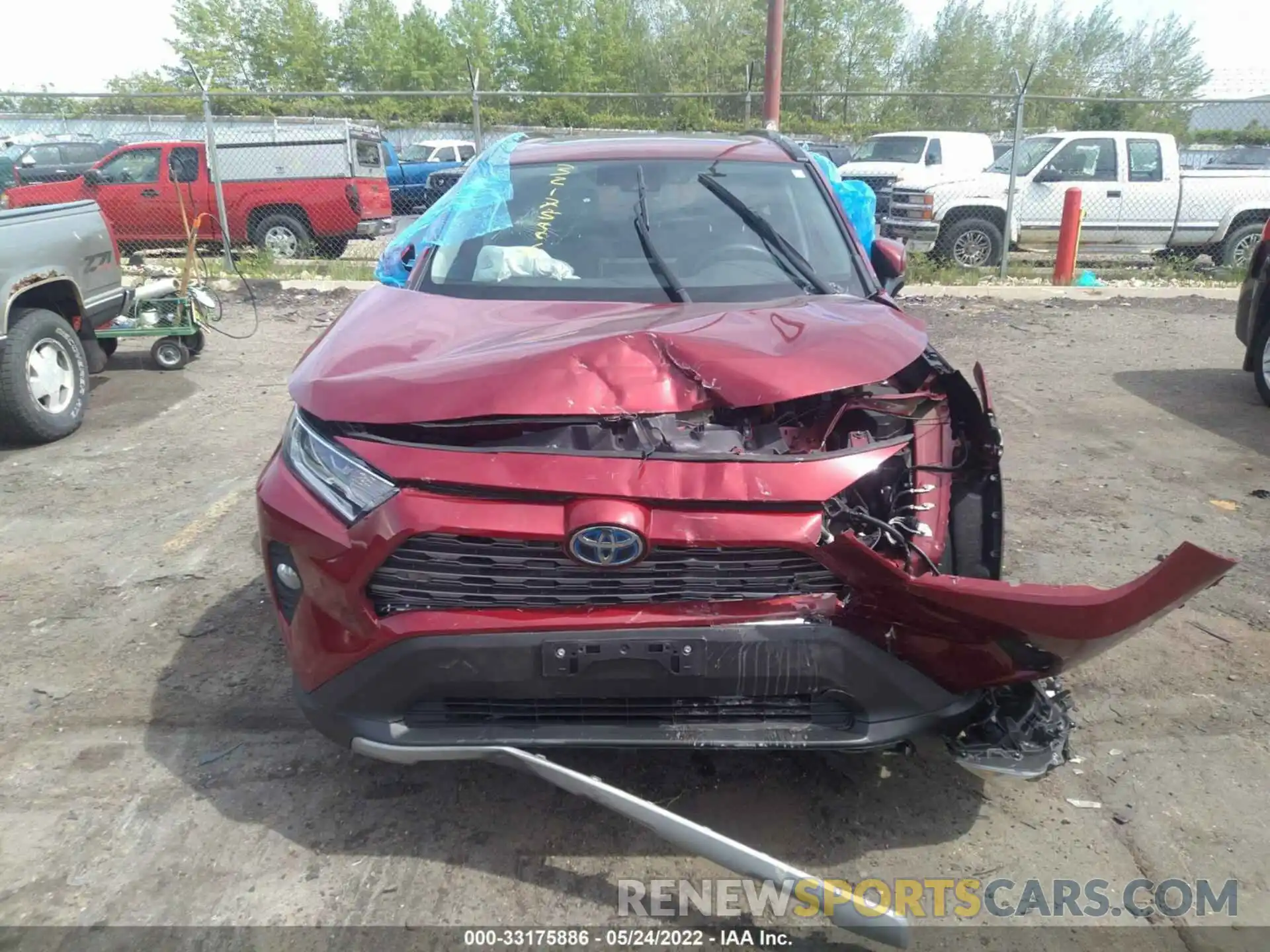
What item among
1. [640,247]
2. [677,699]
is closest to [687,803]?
[677,699]

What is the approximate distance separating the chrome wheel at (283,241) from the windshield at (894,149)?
352 inches

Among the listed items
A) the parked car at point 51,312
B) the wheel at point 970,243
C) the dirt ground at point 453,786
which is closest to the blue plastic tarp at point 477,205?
the dirt ground at point 453,786

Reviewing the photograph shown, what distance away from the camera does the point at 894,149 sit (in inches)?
572

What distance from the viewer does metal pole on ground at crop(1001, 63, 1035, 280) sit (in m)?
10.1

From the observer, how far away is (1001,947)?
85.0 inches

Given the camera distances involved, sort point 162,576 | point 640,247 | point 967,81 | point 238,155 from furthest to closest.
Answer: point 967,81 → point 238,155 → point 162,576 → point 640,247

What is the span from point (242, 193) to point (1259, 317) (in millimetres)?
12219

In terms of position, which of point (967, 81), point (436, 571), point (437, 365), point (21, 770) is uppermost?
point (967, 81)

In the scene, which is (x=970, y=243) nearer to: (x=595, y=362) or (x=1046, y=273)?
(x=1046, y=273)

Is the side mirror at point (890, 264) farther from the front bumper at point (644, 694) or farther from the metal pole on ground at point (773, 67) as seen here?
the metal pole on ground at point (773, 67)

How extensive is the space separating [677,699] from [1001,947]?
37.9 inches

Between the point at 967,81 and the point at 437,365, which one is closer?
the point at 437,365

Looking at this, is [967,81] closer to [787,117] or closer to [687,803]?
[787,117]

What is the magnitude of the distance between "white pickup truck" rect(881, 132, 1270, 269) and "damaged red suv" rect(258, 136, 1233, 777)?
1033 centimetres
